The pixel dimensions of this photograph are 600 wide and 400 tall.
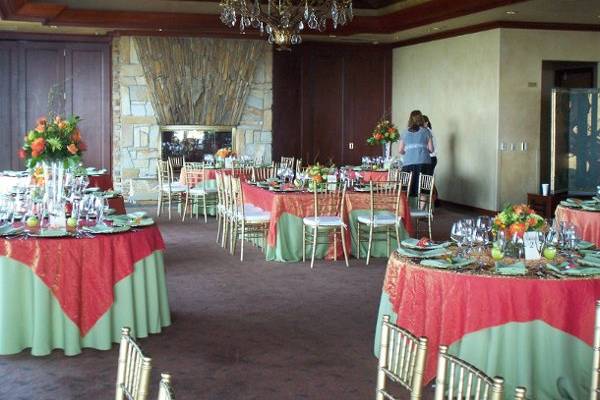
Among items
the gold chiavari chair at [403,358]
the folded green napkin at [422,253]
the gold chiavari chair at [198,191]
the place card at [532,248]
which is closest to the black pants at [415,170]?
the gold chiavari chair at [198,191]

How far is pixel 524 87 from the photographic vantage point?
1353 cm

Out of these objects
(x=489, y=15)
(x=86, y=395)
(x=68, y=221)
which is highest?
(x=489, y=15)

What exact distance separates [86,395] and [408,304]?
1992 millimetres

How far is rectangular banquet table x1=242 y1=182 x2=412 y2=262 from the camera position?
9.31 metres

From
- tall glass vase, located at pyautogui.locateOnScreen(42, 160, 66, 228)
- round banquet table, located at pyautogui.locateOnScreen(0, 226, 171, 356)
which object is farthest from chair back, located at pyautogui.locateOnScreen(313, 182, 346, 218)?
round banquet table, located at pyautogui.locateOnScreen(0, 226, 171, 356)

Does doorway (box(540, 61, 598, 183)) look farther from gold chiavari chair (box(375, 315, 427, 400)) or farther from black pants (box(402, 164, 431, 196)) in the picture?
gold chiavari chair (box(375, 315, 427, 400))

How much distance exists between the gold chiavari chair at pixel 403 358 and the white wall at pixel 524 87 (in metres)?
11.1

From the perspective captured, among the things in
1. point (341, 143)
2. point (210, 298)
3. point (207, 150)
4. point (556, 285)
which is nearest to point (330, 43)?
point (341, 143)

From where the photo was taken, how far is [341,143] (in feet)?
56.7

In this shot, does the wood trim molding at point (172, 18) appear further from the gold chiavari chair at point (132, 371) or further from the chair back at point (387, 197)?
the gold chiavari chair at point (132, 371)

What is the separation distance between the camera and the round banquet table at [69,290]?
5.52 m

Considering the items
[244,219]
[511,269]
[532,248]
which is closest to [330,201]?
[244,219]

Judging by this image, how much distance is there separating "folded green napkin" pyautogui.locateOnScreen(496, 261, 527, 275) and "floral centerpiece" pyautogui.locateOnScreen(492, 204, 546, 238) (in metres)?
0.34

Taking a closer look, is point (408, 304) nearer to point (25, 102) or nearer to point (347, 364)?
point (347, 364)
